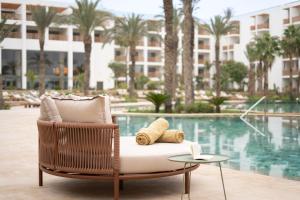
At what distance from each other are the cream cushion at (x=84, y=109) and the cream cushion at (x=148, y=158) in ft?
1.52

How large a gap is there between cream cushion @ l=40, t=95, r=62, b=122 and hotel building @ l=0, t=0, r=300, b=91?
42718 millimetres

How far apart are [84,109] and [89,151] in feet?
1.74

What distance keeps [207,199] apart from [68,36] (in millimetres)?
Answer: 50404

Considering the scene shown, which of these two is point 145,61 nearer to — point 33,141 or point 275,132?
point 275,132

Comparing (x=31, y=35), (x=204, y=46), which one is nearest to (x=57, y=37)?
(x=31, y=35)

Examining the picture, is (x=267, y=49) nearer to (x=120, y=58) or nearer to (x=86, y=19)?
(x=120, y=58)

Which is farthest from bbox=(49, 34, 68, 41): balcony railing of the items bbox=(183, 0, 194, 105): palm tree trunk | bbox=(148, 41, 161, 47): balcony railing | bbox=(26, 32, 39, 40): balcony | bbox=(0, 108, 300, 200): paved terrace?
bbox=(0, 108, 300, 200): paved terrace

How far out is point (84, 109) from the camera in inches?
220

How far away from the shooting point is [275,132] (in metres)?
15.6

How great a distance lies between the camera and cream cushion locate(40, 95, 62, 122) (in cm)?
577

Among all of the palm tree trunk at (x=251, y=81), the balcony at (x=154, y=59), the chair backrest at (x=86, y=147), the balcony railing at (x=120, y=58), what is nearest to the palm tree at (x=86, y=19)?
the balcony railing at (x=120, y=58)

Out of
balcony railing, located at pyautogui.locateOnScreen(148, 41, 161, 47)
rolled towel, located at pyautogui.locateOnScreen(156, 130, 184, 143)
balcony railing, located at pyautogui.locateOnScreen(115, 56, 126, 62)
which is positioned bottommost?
rolled towel, located at pyautogui.locateOnScreen(156, 130, 184, 143)

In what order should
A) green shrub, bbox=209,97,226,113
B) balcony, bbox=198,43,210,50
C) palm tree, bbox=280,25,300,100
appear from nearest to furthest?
green shrub, bbox=209,97,226,113 → palm tree, bbox=280,25,300,100 → balcony, bbox=198,43,210,50

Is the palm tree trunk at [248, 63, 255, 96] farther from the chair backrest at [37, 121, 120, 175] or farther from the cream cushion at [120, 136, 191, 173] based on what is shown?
the chair backrest at [37, 121, 120, 175]
